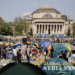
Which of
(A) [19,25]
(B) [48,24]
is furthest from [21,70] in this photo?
(B) [48,24]

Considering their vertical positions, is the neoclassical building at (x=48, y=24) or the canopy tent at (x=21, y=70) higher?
the canopy tent at (x=21, y=70)

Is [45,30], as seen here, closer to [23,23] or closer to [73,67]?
[23,23]

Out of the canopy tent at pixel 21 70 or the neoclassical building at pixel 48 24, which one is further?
the neoclassical building at pixel 48 24

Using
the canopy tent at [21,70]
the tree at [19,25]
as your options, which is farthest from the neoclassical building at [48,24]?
the canopy tent at [21,70]

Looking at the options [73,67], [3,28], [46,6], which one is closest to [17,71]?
[73,67]

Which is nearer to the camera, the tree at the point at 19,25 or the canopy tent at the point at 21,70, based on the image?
the canopy tent at the point at 21,70

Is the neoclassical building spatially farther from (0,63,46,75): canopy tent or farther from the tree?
(0,63,46,75): canopy tent

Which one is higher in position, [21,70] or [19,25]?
[21,70]

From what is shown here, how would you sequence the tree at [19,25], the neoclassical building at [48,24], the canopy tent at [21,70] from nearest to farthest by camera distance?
the canopy tent at [21,70]
the tree at [19,25]
the neoclassical building at [48,24]

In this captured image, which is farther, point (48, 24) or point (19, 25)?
point (48, 24)

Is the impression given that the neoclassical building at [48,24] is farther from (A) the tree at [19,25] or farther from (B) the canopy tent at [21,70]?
(B) the canopy tent at [21,70]

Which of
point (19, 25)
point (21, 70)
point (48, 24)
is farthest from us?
point (48, 24)

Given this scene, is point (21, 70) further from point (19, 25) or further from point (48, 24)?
point (48, 24)

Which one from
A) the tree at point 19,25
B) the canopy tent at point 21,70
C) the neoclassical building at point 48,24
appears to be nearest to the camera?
the canopy tent at point 21,70
